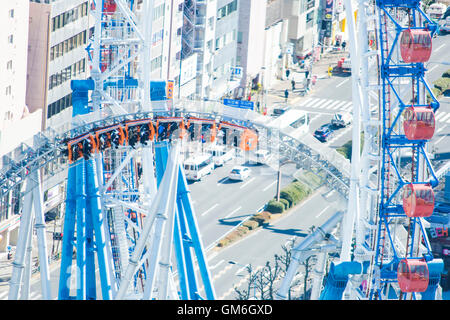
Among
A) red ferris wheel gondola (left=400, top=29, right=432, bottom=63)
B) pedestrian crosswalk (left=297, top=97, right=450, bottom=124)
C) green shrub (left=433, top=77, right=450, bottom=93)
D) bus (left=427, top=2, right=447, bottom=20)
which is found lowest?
pedestrian crosswalk (left=297, top=97, right=450, bottom=124)

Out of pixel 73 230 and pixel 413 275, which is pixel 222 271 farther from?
pixel 413 275

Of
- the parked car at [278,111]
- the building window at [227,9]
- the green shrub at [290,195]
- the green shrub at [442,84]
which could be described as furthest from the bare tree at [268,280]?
the green shrub at [442,84]

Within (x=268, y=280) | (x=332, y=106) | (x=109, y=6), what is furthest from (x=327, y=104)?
(x=109, y=6)

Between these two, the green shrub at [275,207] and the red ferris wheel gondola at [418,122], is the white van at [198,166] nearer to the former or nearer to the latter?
the green shrub at [275,207]

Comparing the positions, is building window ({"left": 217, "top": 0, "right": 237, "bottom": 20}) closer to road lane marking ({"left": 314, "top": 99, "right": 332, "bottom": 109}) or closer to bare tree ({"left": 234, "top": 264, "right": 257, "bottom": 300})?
road lane marking ({"left": 314, "top": 99, "right": 332, "bottom": 109})

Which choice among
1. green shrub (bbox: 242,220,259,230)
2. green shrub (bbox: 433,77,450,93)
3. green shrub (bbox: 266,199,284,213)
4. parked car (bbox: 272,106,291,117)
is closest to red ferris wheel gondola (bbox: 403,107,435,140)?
green shrub (bbox: 242,220,259,230)

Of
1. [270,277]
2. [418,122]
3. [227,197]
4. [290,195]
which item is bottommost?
[270,277]
